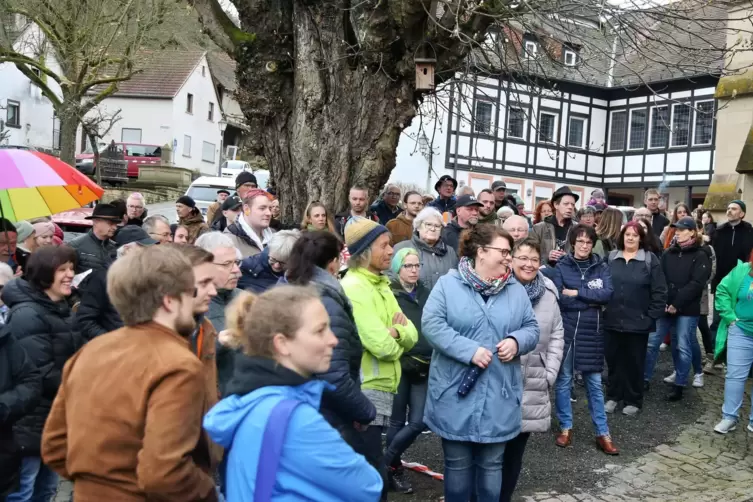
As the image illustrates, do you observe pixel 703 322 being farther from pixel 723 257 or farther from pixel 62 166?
pixel 62 166

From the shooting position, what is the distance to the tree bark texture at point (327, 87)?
28.5 ft

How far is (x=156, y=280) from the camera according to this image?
2822 mm

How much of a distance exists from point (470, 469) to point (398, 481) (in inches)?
54.1

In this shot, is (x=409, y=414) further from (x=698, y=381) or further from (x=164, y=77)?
(x=164, y=77)

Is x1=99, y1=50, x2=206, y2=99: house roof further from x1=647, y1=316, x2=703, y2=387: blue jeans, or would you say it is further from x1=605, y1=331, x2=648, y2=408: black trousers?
x1=605, y1=331, x2=648, y2=408: black trousers

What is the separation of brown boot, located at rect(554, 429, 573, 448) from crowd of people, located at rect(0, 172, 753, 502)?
1 cm

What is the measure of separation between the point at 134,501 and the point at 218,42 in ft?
23.8

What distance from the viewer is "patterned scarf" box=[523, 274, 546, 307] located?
6.20 m

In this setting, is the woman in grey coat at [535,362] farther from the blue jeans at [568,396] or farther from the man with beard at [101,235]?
the man with beard at [101,235]

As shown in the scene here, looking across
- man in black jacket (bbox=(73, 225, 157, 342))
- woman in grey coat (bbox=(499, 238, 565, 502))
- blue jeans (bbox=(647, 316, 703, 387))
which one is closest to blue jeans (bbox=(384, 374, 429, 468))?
woman in grey coat (bbox=(499, 238, 565, 502))

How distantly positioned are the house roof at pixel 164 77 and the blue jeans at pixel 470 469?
4658cm

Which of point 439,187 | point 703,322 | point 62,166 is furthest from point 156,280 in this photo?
point 703,322

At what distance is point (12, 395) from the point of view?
3975 mm

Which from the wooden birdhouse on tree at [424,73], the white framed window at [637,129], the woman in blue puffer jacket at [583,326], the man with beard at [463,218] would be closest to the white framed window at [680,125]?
the white framed window at [637,129]
